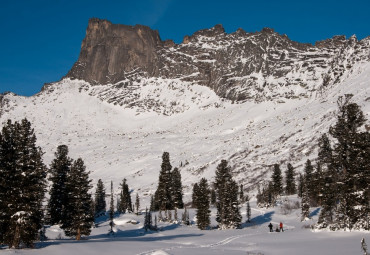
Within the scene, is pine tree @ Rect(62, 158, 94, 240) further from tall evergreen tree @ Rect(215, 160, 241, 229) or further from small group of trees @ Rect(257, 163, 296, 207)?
small group of trees @ Rect(257, 163, 296, 207)

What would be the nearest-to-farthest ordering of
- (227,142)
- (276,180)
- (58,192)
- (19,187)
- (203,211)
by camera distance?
(19,187)
(58,192)
(203,211)
(276,180)
(227,142)

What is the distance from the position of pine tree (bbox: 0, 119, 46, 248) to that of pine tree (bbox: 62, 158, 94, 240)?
32.8 ft

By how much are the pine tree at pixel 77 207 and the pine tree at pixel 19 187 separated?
9988mm

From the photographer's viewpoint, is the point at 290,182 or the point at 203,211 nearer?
the point at 203,211

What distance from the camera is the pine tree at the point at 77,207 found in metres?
35.6

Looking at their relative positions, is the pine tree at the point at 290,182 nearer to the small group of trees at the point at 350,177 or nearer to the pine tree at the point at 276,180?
the pine tree at the point at 276,180

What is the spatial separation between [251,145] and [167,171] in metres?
70.9

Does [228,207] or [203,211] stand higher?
[228,207]

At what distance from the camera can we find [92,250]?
20.9 m

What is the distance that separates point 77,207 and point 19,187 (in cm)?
1262

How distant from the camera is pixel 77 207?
118ft

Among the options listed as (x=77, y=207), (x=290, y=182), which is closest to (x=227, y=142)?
(x=290, y=182)

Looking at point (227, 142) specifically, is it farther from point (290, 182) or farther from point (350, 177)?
point (350, 177)

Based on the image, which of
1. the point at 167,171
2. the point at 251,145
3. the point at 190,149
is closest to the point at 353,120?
the point at 167,171
